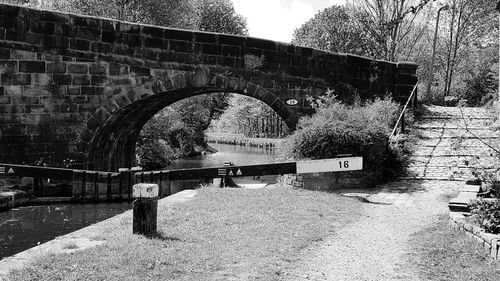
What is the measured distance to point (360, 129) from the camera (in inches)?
527

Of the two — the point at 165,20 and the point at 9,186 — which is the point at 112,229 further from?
the point at 165,20

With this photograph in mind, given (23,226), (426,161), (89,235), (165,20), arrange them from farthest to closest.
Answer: (165,20), (426,161), (23,226), (89,235)

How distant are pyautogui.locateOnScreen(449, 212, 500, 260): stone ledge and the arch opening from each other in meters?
8.43

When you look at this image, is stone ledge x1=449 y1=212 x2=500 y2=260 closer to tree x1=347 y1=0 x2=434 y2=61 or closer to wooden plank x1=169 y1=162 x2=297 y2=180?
wooden plank x1=169 y1=162 x2=297 y2=180

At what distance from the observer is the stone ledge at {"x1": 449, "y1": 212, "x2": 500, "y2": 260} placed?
21.5 ft

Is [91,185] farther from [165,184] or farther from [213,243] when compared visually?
[213,243]

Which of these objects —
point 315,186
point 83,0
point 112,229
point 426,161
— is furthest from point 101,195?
point 83,0

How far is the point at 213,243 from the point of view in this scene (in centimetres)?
734

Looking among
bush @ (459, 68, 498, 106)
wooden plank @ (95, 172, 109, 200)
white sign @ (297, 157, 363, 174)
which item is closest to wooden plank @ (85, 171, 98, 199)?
wooden plank @ (95, 172, 109, 200)

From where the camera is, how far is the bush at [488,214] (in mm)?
7094

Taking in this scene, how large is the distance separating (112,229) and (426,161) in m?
8.99

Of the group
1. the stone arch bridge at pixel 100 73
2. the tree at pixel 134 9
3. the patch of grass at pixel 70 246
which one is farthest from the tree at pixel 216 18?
the patch of grass at pixel 70 246

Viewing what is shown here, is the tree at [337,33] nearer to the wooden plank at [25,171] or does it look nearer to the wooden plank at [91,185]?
the wooden plank at [91,185]

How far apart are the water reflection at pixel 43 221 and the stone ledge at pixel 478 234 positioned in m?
6.62
